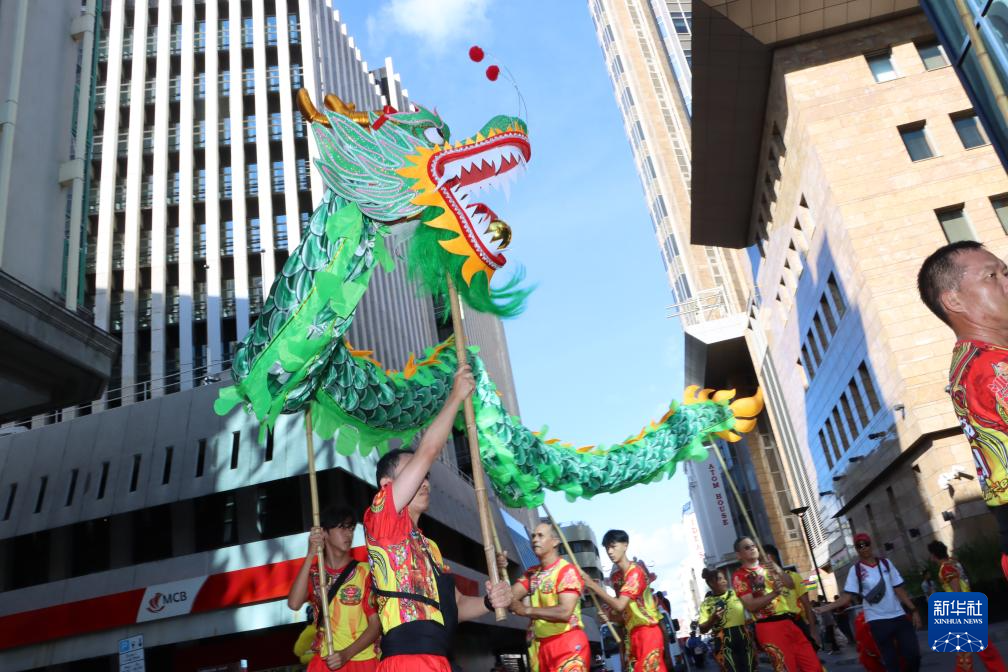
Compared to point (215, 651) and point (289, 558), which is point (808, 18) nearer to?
A: point (289, 558)

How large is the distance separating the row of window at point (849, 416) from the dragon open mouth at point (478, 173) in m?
20.2

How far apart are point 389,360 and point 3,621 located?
50.4 feet

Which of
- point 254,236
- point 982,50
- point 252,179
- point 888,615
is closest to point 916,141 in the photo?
point 888,615

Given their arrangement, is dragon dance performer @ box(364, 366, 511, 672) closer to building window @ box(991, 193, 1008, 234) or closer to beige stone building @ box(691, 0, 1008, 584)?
beige stone building @ box(691, 0, 1008, 584)

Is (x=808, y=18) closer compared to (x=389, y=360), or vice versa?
(x=808, y=18)

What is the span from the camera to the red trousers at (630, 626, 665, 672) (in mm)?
6945

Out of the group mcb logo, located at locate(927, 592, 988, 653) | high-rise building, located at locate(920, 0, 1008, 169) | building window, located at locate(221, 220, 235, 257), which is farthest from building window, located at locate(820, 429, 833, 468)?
mcb logo, located at locate(927, 592, 988, 653)

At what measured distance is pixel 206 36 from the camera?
3741 cm

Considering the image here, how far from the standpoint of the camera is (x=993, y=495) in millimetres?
2914

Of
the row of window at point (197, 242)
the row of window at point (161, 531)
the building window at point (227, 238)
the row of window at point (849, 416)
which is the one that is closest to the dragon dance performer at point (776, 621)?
the row of window at point (161, 531)

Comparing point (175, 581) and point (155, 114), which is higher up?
point (155, 114)

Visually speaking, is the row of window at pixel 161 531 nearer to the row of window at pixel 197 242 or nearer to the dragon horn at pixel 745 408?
the row of window at pixel 197 242

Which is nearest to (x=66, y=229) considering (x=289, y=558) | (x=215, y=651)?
(x=289, y=558)

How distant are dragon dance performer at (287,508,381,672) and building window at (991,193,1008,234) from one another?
21.6 metres
